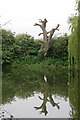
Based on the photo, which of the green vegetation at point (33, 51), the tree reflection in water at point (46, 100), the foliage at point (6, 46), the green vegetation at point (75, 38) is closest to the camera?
the foliage at point (6, 46)

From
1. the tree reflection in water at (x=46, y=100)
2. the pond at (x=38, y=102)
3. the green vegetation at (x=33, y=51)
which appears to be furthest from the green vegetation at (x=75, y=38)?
the green vegetation at (x=33, y=51)

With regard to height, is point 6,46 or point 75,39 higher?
point 75,39

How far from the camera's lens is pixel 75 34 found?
47.0 ft

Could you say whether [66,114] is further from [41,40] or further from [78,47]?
[41,40]

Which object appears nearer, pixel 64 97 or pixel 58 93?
pixel 64 97

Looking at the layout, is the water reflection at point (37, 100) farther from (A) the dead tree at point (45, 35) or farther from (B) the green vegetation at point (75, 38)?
(A) the dead tree at point (45, 35)

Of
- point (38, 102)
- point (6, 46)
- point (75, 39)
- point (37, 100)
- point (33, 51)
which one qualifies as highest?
point (33, 51)

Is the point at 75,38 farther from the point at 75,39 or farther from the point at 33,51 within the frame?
the point at 33,51

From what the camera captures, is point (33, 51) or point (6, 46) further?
point (33, 51)

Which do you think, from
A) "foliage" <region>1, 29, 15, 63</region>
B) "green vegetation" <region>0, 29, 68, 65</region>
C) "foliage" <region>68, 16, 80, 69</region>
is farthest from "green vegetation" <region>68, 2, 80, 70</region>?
"green vegetation" <region>0, 29, 68, 65</region>

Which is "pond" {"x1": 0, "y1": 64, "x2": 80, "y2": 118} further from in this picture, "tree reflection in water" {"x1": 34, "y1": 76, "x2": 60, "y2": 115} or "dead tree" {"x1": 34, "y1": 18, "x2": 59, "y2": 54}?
"dead tree" {"x1": 34, "y1": 18, "x2": 59, "y2": 54}

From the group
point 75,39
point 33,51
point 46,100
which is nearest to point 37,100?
point 46,100

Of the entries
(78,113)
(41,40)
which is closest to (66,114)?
(78,113)

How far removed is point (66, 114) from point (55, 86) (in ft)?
16.1
